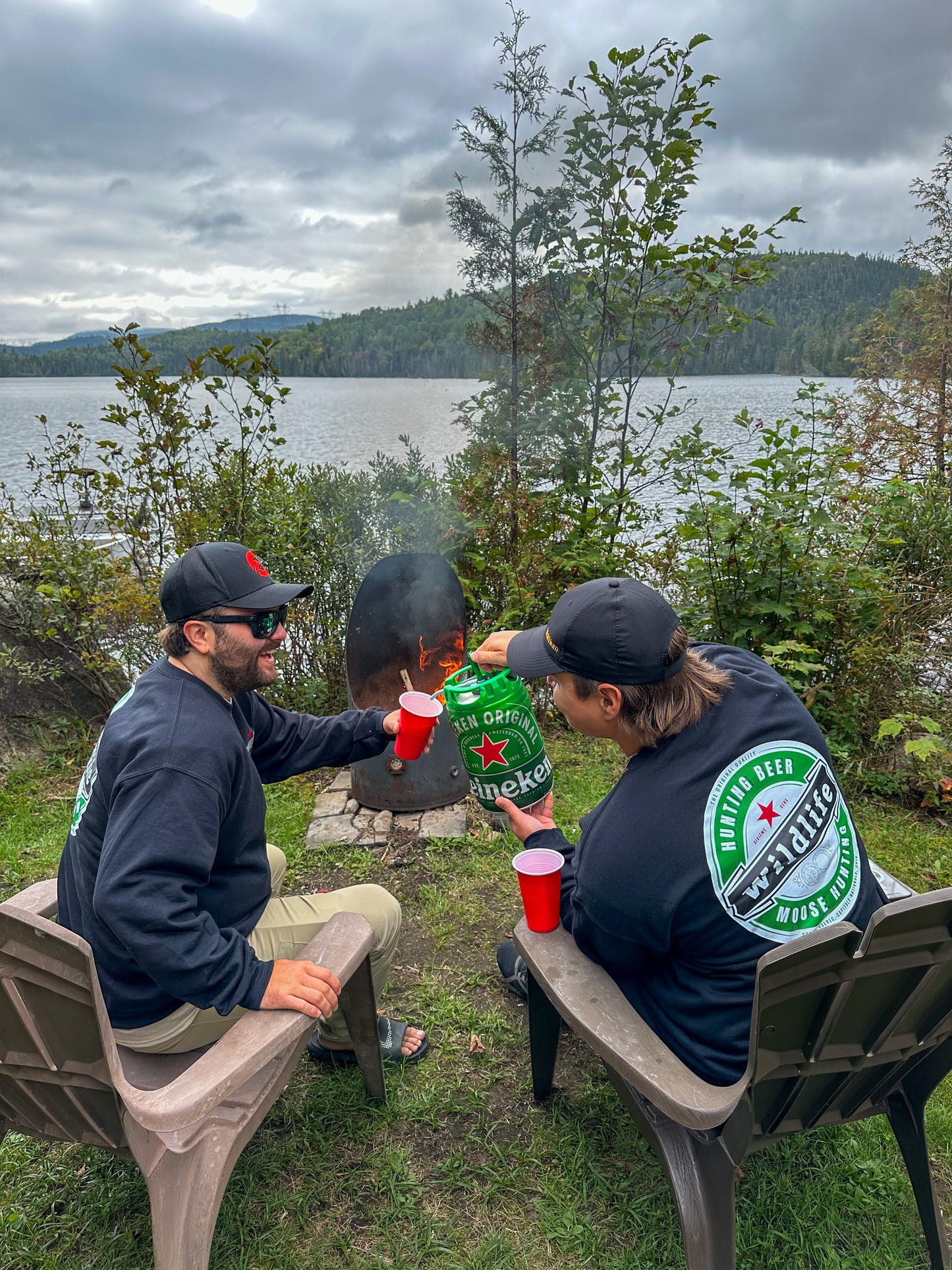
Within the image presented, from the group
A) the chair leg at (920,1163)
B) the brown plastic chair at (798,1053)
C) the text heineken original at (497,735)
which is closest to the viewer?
the brown plastic chair at (798,1053)

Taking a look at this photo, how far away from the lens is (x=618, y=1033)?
1817 millimetres

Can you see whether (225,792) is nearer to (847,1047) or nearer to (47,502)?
(847,1047)

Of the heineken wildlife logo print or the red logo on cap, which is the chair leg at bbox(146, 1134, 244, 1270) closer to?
the heineken wildlife logo print

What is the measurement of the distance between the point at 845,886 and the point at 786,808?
26 cm

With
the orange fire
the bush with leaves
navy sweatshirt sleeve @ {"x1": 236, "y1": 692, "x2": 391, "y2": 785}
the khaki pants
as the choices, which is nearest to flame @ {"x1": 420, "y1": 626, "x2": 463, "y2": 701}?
the orange fire

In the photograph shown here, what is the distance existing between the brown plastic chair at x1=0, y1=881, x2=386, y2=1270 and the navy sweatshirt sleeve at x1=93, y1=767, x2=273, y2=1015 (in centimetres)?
13

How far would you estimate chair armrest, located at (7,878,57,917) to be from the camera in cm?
226

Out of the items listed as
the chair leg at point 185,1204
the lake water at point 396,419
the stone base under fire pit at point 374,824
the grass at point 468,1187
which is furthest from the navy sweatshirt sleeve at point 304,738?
the lake water at point 396,419

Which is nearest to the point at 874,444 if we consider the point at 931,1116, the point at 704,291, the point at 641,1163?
the point at 704,291

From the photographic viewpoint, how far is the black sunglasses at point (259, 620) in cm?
219

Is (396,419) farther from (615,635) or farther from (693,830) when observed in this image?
(693,830)

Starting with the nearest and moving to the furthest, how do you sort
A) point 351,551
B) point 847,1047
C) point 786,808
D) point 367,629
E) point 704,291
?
point 847,1047
point 786,808
point 367,629
point 704,291
point 351,551

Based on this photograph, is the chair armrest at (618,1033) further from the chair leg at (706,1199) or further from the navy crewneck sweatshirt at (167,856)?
the navy crewneck sweatshirt at (167,856)

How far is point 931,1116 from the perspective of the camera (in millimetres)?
2539
